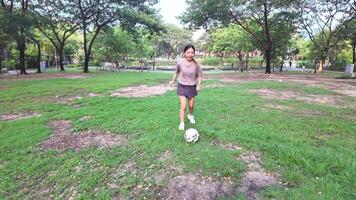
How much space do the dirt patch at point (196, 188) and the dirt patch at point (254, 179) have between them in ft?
0.52

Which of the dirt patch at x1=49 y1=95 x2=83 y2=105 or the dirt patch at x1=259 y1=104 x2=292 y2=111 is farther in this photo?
the dirt patch at x1=49 y1=95 x2=83 y2=105

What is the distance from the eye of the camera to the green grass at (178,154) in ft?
10.6

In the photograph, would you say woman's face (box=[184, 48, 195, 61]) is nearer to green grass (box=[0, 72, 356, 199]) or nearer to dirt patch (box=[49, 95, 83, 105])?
green grass (box=[0, 72, 356, 199])

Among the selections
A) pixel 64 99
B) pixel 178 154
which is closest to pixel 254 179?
pixel 178 154

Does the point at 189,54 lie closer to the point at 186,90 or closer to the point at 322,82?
the point at 186,90

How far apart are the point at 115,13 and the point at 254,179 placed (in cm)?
2185

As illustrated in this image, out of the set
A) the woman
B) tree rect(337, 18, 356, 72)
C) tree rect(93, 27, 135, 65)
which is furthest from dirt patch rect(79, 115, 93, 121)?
tree rect(337, 18, 356, 72)

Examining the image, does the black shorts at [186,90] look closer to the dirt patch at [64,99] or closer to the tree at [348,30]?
the dirt patch at [64,99]

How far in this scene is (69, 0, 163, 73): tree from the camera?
72.9 ft

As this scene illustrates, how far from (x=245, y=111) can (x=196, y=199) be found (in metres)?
3.82

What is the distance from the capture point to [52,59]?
132 ft

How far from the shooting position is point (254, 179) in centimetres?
328

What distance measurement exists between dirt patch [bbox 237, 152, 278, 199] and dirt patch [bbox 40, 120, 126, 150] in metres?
2.04

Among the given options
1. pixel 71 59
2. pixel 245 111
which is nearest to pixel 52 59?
pixel 71 59
